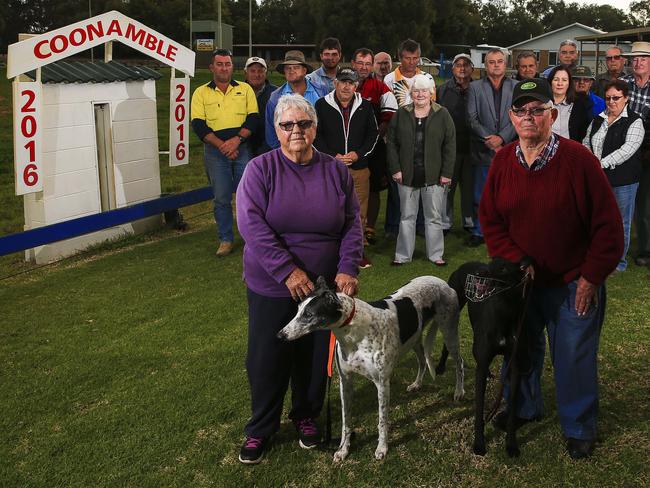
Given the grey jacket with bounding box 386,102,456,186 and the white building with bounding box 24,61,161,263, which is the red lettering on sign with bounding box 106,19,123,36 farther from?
the grey jacket with bounding box 386,102,456,186

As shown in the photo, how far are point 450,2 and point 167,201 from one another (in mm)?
68872

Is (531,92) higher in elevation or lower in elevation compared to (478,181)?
higher

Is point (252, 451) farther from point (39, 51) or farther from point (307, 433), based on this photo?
point (39, 51)

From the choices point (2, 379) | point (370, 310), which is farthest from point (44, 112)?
point (370, 310)

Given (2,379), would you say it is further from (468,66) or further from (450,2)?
(450,2)

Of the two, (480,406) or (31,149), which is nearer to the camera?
(480,406)

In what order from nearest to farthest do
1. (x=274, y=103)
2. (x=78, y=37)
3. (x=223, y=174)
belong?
(x=274, y=103) → (x=78, y=37) → (x=223, y=174)

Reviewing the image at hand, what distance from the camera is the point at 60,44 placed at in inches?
280

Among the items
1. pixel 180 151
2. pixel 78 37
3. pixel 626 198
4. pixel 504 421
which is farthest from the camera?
pixel 180 151

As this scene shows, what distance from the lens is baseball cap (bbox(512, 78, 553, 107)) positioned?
318cm

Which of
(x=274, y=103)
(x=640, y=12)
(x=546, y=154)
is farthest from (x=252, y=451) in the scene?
(x=640, y=12)

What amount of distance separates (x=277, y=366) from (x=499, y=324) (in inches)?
47.6

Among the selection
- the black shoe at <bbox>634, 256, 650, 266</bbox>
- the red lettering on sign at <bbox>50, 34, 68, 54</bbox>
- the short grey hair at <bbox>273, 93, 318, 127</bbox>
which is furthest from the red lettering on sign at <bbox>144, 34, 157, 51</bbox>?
the black shoe at <bbox>634, 256, 650, 266</bbox>

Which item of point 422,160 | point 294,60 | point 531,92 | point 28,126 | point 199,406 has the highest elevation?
point 294,60
